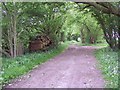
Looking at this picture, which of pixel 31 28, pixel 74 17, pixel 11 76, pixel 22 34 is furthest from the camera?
pixel 74 17

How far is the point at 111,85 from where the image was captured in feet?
→ 26.2

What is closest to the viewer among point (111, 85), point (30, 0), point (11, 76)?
point (111, 85)

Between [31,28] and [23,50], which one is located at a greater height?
[31,28]

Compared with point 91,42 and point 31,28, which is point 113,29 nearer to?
point 31,28

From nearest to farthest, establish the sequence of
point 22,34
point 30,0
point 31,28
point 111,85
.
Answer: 1. point 111,85
2. point 30,0
3. point 22,34
4. point 31,28

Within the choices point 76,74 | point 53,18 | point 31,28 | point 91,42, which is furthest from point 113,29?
point 91,42

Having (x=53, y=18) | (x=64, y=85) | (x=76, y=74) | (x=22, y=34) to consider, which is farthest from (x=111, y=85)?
(x=53, y=18)

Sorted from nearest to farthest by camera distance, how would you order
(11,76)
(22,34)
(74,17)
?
1. (11,76)
2. (22,34)
3. (74,17)

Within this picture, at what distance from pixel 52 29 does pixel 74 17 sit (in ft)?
26.7

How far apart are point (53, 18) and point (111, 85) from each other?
52.7ft

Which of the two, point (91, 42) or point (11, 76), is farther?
point (91, 42)

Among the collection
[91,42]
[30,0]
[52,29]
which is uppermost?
[30,0]

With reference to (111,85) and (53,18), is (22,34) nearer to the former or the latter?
(53,18)

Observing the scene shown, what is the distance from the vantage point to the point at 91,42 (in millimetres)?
39438
